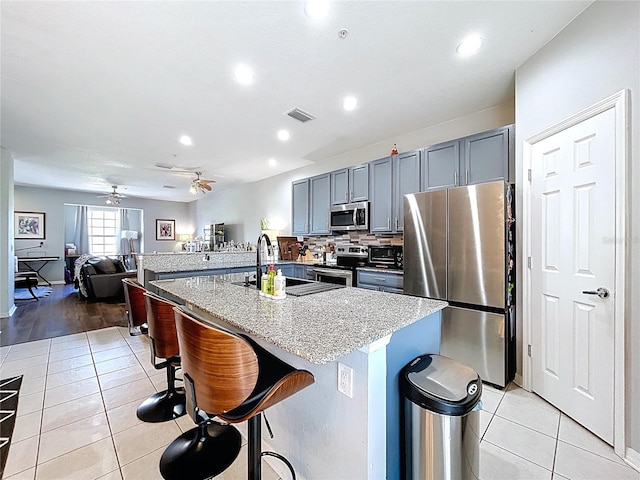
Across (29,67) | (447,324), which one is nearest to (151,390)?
(447,324)

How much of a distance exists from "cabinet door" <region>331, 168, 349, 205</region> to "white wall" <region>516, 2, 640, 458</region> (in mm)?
2417

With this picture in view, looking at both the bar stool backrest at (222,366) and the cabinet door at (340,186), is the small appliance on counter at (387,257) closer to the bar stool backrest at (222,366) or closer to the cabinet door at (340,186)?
the cabinet door at (340,186)

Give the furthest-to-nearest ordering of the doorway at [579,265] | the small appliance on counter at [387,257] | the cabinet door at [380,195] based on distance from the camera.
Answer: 1. the cabinet door at [380,195]
2. the small appliance on counter at [387,257]
3. the doorway at [579,265]

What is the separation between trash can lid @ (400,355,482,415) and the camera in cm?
114

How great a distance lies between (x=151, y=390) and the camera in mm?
2457

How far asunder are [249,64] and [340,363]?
7.92 ft

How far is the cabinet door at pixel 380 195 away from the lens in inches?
148

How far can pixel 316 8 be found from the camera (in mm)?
1751

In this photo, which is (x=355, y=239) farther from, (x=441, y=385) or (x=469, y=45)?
(x=441, y=385)

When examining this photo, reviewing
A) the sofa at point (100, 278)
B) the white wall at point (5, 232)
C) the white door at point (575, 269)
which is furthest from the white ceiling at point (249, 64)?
the sofa at point (100, 278)

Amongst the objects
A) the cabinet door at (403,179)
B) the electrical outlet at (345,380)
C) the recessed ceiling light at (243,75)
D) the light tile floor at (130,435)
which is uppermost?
the recessed ceiling light at (243,75)

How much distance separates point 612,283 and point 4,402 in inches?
177

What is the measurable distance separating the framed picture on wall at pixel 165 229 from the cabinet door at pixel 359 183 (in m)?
8.36

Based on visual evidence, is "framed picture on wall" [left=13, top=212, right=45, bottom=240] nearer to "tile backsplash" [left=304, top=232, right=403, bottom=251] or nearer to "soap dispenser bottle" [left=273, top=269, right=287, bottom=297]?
"tile backsplash" [left=304, top=232, right=403, bottom=251]
